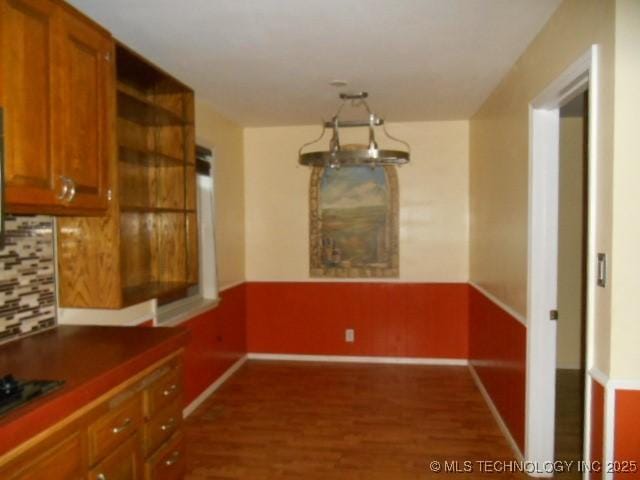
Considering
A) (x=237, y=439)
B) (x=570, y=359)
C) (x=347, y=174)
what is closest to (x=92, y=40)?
(x=237, y=439)

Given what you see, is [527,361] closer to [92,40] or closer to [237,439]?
[237,439]

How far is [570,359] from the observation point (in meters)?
4.44

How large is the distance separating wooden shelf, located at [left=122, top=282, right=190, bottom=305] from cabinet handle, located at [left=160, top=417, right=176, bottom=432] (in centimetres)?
58

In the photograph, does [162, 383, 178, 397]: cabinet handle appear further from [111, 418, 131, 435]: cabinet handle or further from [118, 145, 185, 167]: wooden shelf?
[118, 145, 185, 167]: wooden shelf

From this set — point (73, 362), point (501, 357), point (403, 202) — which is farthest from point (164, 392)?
point (403, 202)

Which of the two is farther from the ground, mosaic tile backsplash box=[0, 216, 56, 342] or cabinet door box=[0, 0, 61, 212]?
cabinet door box=[0, 0, 61, 212]

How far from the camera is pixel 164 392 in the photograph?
6.84 ft

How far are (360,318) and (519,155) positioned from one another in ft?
8.12

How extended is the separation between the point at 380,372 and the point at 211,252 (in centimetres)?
196

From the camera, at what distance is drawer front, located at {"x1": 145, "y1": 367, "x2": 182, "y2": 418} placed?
197 cm

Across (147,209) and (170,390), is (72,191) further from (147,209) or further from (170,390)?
(170,390)

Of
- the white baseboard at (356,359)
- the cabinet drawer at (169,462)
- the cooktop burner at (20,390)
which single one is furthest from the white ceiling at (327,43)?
the white baseboard at (356,359)

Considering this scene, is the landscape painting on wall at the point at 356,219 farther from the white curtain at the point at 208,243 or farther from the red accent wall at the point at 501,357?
the white curtain at the point at 208,243

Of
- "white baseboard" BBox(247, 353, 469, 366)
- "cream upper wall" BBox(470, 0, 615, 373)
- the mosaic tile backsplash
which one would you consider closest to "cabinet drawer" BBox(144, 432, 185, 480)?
the mosaic tile backsplash
